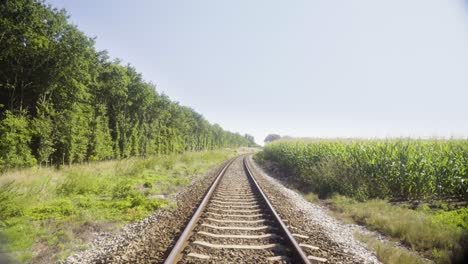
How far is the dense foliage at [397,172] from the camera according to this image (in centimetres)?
752

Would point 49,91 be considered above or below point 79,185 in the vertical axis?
above

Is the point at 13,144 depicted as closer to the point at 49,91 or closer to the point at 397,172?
the point at 49,91

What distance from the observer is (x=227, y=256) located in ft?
11.7

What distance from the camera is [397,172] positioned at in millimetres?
8398

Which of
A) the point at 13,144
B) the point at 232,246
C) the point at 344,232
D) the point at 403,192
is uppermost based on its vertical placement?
the point at 13,144

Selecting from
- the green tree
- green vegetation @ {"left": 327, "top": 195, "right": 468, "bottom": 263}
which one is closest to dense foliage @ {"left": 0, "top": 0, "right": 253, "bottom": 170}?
the green tree

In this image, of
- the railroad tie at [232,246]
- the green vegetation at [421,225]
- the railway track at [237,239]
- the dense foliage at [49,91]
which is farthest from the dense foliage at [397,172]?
the dense foliage at [49,91]

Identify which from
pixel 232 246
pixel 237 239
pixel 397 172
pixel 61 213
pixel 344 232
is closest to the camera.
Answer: pixel 232 246

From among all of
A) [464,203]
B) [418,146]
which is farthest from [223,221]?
[418,146]

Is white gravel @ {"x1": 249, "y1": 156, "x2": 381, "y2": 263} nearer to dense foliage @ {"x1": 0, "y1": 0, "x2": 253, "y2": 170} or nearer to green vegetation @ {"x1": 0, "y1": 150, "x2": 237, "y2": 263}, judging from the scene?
green vegetation @ {"x1": 0, "y1": 150, "x2": 237, "y2": 263}

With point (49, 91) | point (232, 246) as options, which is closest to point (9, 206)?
point (232, 246)

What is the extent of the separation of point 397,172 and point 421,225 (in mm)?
3597

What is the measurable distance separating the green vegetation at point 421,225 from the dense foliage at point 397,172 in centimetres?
138

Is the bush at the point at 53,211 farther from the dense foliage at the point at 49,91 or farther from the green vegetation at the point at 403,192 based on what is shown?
the dense foliage at the point at 49,91
